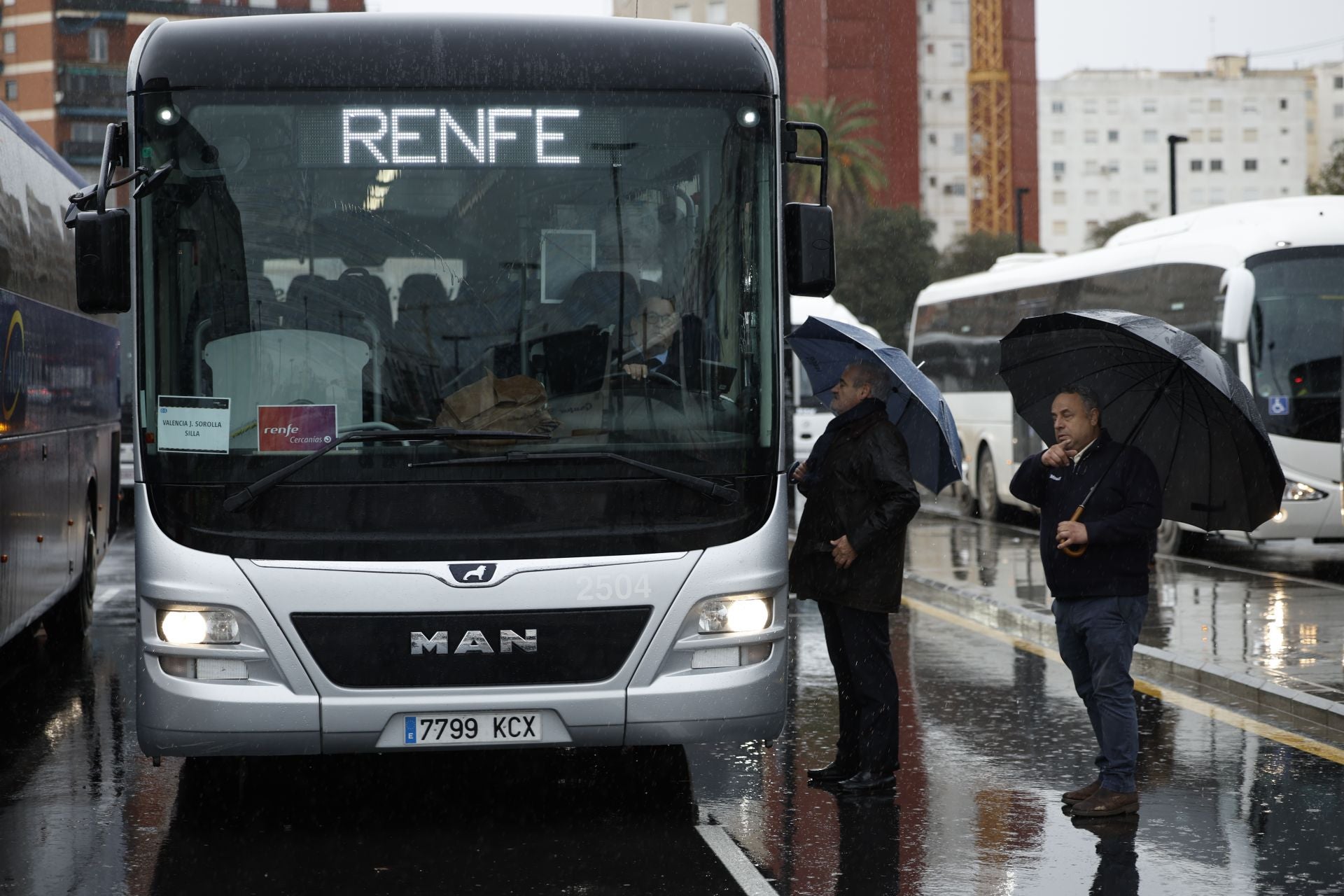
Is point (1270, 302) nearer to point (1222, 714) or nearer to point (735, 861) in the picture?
point (1222, 714)

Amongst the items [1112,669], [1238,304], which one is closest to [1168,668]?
[1112,669]

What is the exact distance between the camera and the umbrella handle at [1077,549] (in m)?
6.86

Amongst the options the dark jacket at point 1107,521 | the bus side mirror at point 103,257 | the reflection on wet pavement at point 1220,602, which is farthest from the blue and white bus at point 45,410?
the reflection on wet pavement at point 1220,602

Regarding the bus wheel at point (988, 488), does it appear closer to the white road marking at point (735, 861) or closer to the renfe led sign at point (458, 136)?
the white road marking at point (735, 861)

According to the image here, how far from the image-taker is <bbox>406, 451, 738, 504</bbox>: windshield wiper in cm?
649

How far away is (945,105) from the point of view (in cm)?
11519

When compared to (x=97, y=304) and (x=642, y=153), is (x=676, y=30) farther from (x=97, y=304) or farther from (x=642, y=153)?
(x=97, y=304)

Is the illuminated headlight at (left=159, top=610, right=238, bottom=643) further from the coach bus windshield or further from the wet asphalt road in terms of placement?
→ the coach bus windshield

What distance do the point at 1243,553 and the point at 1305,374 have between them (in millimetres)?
2418

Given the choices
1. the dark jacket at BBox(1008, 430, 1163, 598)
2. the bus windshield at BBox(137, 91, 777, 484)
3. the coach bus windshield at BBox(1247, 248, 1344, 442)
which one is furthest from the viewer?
the coach bus windshield at BBox(1247, 248, 1344, 442)

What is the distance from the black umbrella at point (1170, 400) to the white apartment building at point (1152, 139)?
142 meters

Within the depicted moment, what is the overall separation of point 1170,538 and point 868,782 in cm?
1150

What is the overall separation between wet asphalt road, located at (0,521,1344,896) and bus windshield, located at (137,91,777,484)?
138cm

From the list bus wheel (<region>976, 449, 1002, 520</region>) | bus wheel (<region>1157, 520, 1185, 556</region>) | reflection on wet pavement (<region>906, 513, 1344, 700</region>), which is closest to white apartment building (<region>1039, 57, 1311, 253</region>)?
bus wheel (<region>976, 449, 1002, 520</region>)
